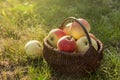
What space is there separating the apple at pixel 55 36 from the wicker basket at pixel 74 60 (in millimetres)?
107

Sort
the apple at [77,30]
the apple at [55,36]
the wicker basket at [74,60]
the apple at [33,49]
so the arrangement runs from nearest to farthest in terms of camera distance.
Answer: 1. the wicker basket at [74,60]
2. the apple at [77,30]
3. the apple at [55,36]
4. the apple at [33,49]

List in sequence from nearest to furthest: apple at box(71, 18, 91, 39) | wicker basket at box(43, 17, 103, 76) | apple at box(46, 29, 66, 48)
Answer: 1. wicker basket at box(43, 17, 103, 76)
2. apple at box(71, 18, 91, 39)
3. apple at box(46, 29, 66, 48)

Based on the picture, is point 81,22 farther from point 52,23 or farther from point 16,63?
point 52,23

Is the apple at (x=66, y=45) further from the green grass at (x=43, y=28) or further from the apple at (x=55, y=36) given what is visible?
the green grass at (x=43, y=28)

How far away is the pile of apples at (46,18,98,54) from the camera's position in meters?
3.44

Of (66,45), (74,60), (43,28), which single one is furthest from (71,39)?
(43,28)

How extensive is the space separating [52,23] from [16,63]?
142 cm

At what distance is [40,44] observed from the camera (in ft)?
13.1

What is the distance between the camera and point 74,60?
338 cm

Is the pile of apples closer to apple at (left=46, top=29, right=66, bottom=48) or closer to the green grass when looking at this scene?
apple at (left=46, top=29, right=66, bottom=48)

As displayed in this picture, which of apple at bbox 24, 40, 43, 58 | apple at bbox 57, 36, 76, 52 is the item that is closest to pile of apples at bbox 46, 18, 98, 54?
apple at bbox 57, 36, 76, 52

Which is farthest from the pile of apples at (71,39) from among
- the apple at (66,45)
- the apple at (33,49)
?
the apple at (33,49)

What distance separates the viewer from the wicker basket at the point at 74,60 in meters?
3.37

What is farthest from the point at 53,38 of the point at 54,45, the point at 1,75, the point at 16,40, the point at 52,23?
the point at 52,23
